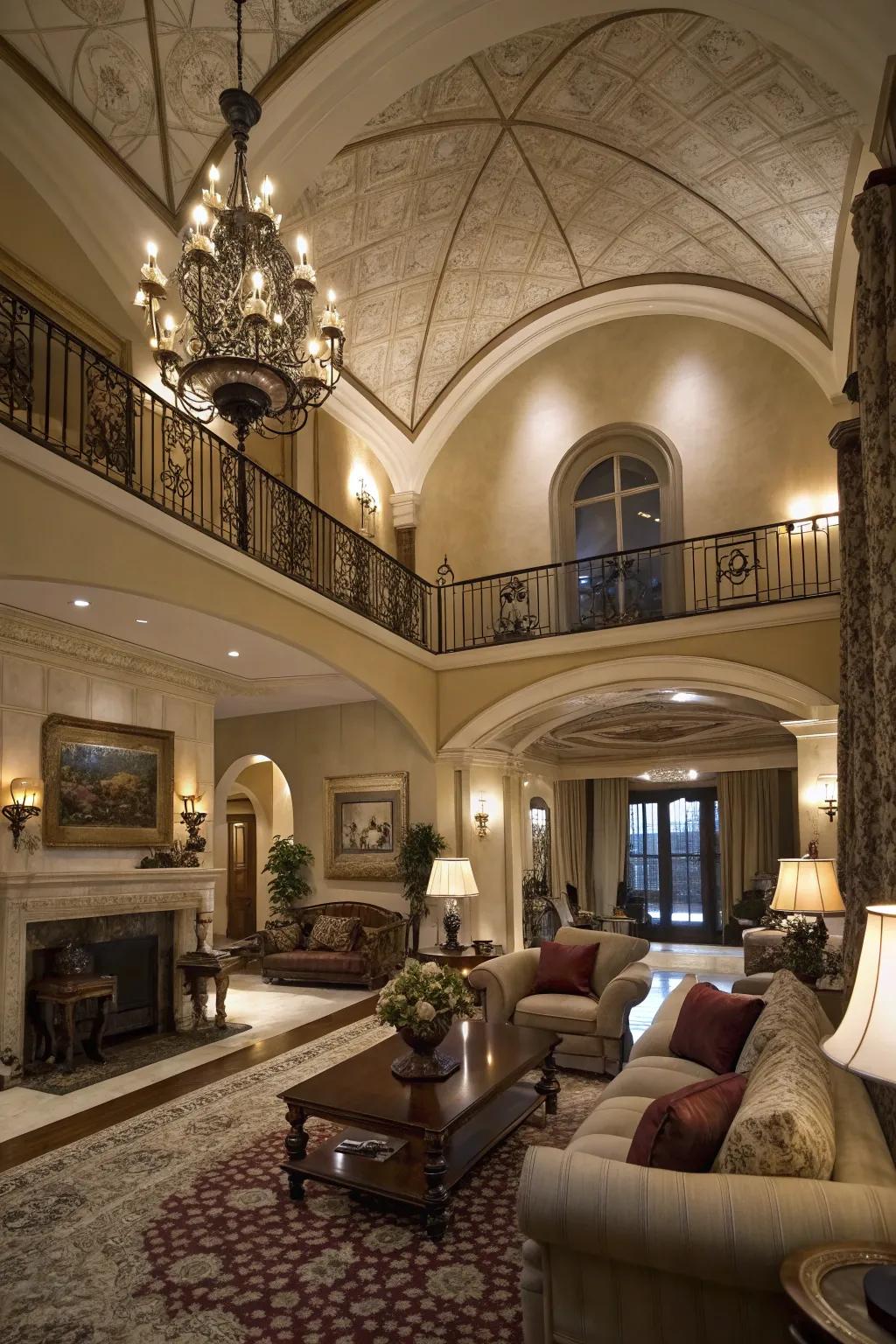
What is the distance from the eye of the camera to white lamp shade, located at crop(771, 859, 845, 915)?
5434mm

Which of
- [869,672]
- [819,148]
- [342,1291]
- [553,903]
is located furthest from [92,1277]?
[553,903]

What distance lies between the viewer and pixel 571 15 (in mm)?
5598

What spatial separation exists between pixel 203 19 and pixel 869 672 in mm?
6447

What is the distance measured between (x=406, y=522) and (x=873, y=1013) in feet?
34.5

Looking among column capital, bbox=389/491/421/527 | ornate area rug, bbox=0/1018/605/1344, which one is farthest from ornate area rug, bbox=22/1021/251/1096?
column capital, bbox=389/491/421/527

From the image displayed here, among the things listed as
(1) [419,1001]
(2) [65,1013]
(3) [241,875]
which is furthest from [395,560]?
(3) [241,875]

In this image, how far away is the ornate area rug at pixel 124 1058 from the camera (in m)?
5.98

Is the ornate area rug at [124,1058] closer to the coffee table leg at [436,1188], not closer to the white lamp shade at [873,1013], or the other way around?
the coffee table leg at [436,1188]

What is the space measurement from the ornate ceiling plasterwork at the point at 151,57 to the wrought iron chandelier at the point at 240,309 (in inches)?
84.3

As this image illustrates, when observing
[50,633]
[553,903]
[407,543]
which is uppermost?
[407,543]

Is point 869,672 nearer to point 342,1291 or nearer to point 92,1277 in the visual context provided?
point 342,1291

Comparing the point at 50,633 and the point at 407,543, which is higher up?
the point at 407,543

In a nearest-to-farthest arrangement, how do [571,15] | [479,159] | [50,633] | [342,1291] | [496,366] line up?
[342,1291] → [571,15] → [50,633] → [479,159] → [496,366]

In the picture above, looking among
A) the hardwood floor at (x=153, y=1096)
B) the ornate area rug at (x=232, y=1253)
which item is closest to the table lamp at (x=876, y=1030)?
the ornate area rug at (x=232, y=1253)
